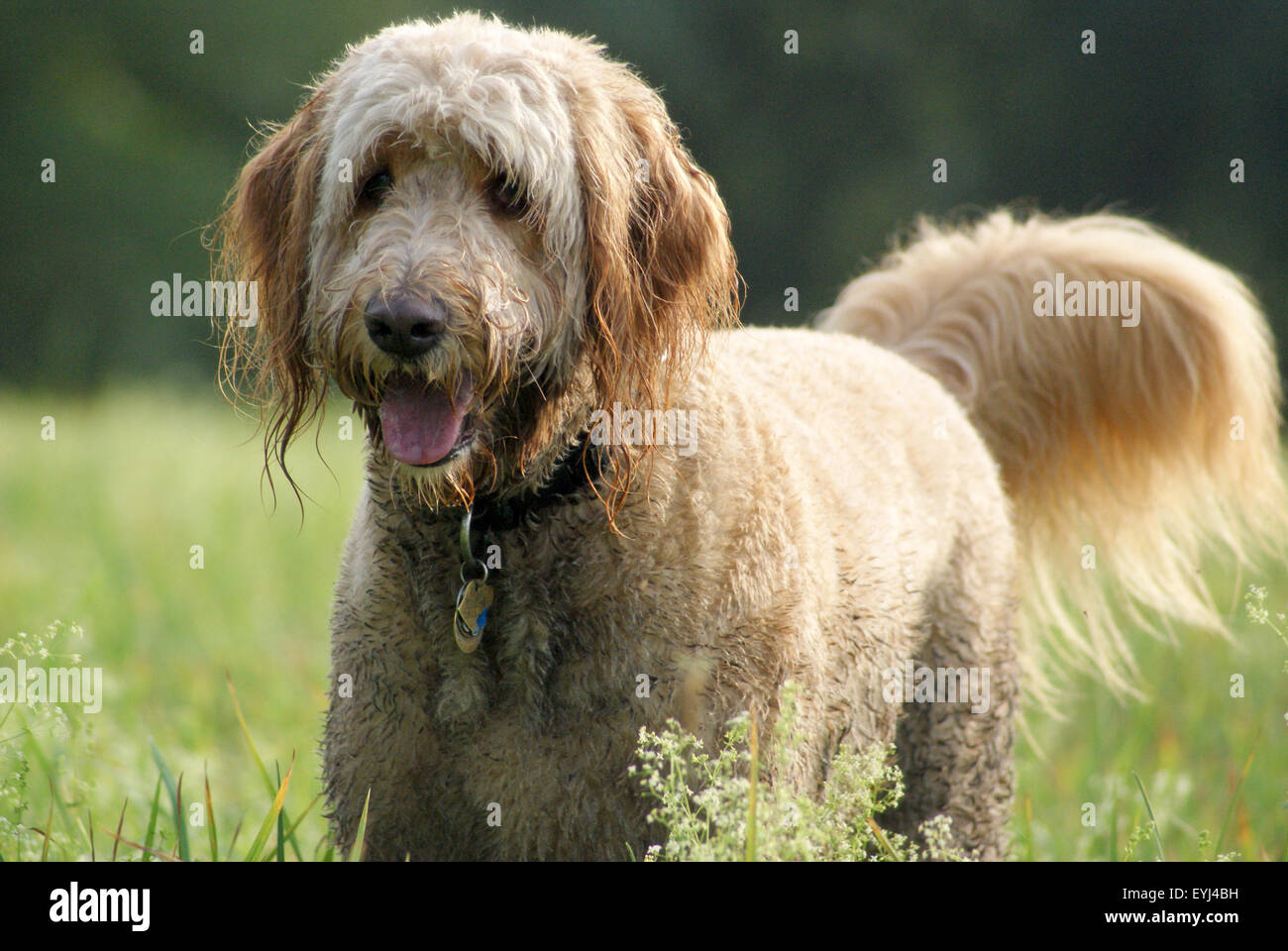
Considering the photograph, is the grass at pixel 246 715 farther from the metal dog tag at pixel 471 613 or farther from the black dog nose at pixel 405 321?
the black dog nose at pixel 405 321

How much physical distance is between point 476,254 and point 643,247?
1.77ft

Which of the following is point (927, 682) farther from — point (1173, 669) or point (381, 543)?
point (1173, 669)

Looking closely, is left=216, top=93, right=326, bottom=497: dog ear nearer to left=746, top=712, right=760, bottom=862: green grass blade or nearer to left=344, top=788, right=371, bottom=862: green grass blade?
left=344, top=788, right=371, bottom=862: green grass blade

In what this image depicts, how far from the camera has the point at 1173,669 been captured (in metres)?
8.15

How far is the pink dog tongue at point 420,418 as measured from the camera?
2.87 metres

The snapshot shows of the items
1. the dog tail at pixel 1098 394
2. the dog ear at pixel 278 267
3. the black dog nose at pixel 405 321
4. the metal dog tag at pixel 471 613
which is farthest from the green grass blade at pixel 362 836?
the dog tail at pixel 1098 394

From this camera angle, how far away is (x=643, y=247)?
3225 millimetres

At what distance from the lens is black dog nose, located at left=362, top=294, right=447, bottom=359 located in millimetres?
2699

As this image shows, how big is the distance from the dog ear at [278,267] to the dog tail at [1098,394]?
2.65m

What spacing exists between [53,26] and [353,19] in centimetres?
469

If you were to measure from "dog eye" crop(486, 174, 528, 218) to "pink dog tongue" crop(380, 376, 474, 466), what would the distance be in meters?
0.43

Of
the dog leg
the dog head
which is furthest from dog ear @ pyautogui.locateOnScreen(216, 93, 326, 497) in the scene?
the dog leg

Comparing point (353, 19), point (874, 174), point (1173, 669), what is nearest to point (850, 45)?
point (874, 174)

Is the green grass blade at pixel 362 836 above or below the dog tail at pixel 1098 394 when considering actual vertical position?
below
